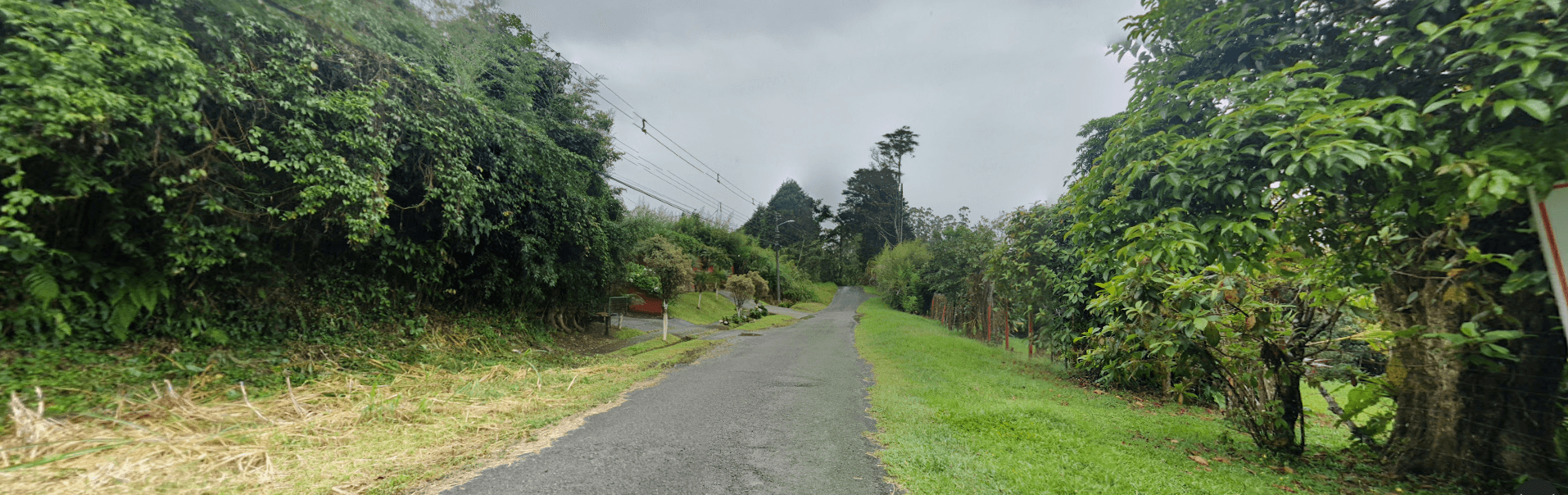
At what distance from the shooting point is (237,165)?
6355 mm

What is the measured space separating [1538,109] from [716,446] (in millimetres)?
4960

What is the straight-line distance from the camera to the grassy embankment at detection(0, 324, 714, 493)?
12.2 feet

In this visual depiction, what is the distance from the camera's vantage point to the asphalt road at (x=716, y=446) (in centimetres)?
383

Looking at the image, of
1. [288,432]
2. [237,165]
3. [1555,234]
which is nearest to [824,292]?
[237,165]

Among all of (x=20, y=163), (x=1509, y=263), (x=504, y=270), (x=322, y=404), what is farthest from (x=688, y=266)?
(x=1509, y=263)

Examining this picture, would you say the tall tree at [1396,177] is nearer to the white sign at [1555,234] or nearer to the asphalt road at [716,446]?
the white sign at [1555,234]

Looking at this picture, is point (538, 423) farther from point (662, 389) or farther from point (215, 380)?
point (215, 380)

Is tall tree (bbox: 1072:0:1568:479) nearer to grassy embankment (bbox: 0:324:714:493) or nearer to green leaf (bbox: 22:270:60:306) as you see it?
grassy embankment (bbox: 0:324:714:493)

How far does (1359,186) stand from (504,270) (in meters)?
12.7

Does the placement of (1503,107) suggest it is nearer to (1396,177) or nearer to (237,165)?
(1396,177)

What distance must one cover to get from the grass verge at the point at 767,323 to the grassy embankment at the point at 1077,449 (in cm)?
1440

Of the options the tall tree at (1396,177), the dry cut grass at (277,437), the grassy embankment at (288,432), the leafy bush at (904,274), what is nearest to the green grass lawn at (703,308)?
the leafy bush at (904,274)

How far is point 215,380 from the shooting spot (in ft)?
20.1

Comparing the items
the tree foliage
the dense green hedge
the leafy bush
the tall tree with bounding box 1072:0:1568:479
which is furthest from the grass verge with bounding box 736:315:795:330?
the tall tree with bounding box 1072:0:1568:479
